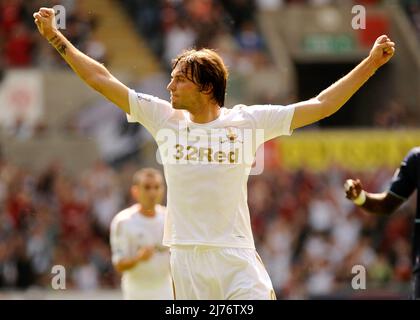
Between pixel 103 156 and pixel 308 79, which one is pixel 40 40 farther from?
pixel 308 79

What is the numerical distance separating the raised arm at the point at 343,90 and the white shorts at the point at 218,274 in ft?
2.85

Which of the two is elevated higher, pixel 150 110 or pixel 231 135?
pixel 150 110

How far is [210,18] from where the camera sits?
22.3 m

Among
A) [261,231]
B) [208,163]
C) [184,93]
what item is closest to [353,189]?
[208,163]

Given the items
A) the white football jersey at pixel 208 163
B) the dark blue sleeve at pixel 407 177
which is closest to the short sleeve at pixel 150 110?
the white football jersey at pixel 208 163

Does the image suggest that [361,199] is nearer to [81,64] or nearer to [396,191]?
[396,191]

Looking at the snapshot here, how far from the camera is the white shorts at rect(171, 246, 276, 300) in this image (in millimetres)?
6875

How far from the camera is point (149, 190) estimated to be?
37.8ft

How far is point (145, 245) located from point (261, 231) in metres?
7.65

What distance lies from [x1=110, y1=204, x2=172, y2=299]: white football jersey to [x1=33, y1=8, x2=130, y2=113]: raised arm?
4452 millimetres

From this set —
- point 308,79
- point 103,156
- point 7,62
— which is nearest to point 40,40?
point 7,62

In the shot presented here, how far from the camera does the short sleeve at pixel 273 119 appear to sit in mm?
7047

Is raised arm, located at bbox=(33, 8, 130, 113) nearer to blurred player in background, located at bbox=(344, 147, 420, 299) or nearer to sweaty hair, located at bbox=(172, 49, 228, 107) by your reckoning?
sweaty hair, located at bbox=(172, 49, 228, 107)

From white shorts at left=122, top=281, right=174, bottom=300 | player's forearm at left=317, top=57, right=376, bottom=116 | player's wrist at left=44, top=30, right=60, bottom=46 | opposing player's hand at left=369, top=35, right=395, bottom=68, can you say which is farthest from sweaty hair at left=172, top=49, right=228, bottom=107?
white shorts at left=122, top=281, right=174, bottom=300
